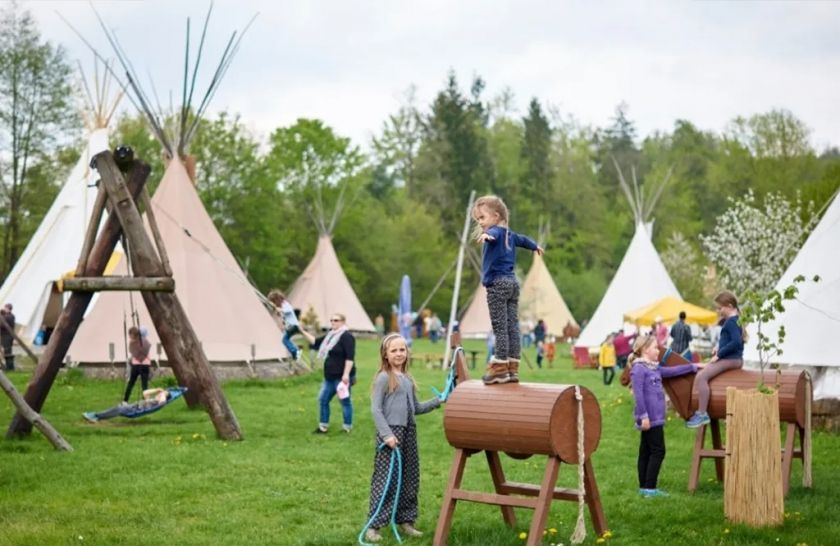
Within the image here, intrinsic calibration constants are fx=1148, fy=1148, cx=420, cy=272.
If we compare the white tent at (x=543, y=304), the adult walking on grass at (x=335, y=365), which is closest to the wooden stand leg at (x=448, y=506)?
the adult walking on grass at (x=335, y=365)

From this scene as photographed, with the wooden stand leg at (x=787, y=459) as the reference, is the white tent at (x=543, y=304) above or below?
above

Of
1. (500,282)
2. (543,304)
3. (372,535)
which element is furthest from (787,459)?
(543,304)

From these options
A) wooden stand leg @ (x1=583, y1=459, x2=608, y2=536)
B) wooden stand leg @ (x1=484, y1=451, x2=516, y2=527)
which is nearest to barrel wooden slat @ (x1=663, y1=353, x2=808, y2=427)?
wooden stand leg @ (x1=583, y1=459, x2=608, y2=536)

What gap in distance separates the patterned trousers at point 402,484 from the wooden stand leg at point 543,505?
122 centimetres

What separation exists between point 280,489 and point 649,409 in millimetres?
3239

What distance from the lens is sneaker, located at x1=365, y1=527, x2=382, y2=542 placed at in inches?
309

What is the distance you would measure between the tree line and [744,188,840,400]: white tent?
61.9 ft

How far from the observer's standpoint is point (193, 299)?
21.8 metres

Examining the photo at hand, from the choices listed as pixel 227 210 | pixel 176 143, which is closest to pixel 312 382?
pixel 176 143

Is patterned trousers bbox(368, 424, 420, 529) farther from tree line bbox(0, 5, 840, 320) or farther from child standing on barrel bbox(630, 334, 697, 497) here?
tree line bbox(0, 5, 840, 320)

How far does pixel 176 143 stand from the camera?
22.2 meters

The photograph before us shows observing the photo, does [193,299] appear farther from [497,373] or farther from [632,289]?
[632,289]

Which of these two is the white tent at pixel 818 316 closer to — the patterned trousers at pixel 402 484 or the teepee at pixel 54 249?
the patterned trousers at pixel 402 484

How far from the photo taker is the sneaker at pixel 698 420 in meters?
9.70
